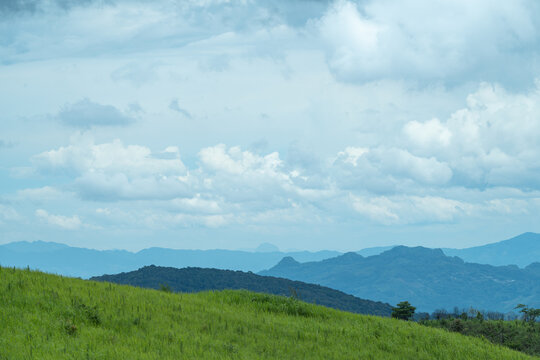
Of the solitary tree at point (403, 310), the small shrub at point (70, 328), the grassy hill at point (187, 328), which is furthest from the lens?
the solitary tree at point (403, 310)

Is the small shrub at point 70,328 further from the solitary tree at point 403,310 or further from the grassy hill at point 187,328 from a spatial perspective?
the solitary tree at point 403,310

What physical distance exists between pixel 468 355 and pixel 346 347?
5185mm

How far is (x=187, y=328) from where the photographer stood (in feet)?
57.5

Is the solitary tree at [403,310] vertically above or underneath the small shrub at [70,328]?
underneath

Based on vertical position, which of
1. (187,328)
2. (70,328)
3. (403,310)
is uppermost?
(70,328)

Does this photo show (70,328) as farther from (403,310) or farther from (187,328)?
(403,310)

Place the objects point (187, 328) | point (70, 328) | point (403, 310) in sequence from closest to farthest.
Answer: point (70, 328), point (187, 328), point (403, 310)

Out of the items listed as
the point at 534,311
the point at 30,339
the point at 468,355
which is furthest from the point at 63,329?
the point at 534,311

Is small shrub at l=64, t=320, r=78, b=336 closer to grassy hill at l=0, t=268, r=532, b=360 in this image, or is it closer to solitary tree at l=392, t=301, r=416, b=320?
grassy hill at l=0, t=268, r=532, b=360

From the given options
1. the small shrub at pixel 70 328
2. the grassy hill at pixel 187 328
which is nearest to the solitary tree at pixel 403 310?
the grassy hill at pixel 187 328

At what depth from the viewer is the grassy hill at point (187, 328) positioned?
14.6m

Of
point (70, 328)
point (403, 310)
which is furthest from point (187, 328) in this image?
point (403, 310)

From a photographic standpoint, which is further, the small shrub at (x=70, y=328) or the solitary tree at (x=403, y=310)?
the solitary tree at (x=403, y=310)

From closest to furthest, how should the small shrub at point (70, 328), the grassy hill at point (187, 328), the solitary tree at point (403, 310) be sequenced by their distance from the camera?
1. the grassy hill at point (187, 328)
2. the small shrub at point (70, 328)
3. the solitary tree at point (403, 310)
